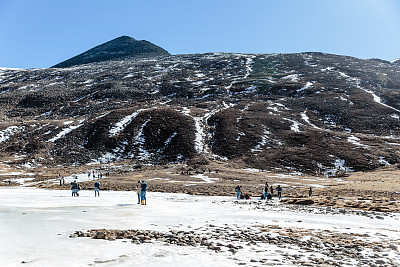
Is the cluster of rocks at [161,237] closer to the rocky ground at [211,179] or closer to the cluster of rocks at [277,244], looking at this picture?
the cluster of rocks at [277,244]

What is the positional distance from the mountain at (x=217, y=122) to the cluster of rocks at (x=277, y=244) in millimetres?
62275

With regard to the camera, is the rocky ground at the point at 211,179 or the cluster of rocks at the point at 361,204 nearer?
the cluster of rocks at the point at 361,204

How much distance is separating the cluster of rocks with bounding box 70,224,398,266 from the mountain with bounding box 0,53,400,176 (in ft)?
204

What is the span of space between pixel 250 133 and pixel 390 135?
4730cm

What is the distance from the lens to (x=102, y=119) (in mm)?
109500

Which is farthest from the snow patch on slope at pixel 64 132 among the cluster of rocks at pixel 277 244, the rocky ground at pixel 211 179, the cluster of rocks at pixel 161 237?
the cluster of rocks at pixel 277 244

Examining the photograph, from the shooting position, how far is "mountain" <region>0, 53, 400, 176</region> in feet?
270

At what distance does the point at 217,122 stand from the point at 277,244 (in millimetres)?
93653

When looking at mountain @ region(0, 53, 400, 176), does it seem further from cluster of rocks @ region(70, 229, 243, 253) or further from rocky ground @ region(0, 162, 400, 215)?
cluster of rocks @ region(70, 229, 243, 253)

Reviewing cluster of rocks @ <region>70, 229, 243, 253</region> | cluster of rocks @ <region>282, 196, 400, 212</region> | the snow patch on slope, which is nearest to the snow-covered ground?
cluster of rocks @ <region>70, 229, 243, 253</region>

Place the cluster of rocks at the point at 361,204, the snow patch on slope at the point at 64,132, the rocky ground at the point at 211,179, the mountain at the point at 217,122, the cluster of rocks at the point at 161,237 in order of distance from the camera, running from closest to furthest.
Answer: the cluster of rocks at the point at 161,237
the cluster of rocks at the point at 361,204
the rocky ground at the point at 211,179
the mountain at the point at 217,122
the snow patch on slope at the point at 64,132

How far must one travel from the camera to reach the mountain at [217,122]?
82375mm

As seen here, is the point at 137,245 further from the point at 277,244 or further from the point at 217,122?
the point at 217,122

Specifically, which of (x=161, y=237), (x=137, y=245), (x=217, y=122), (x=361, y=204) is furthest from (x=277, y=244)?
(x=217, y=122)
